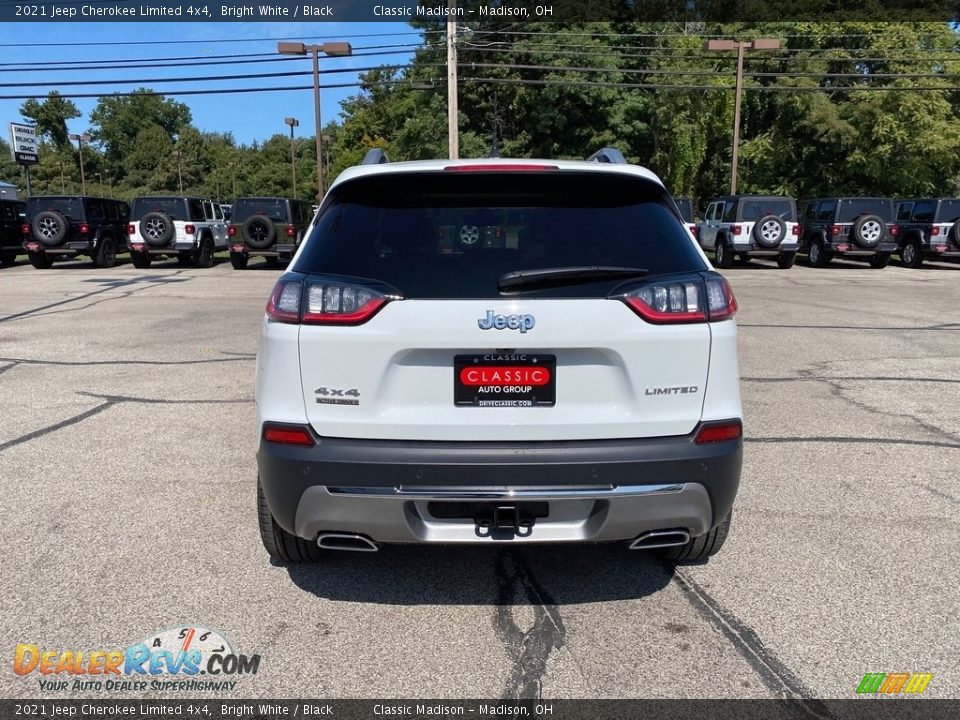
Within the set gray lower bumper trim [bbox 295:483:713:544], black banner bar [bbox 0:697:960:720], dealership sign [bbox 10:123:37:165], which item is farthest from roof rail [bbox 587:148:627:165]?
dealership sign [bbox 10:123:37:165]

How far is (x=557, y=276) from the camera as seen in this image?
2697mm

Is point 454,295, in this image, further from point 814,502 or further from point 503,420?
point 814,502

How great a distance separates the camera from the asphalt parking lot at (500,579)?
2.69 metres

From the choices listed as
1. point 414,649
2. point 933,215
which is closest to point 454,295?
point 414,649

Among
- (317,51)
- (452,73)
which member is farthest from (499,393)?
(317,51)

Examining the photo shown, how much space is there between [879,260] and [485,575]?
22.2 m

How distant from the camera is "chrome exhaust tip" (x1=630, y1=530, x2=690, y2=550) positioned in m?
2.84

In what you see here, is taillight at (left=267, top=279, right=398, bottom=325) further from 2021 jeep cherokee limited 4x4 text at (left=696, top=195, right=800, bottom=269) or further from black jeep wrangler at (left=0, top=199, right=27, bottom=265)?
black jeep wrangler at (left=0, top=199, right=27, bottom=265)

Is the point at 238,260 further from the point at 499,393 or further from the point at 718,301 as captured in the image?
the point at 718,301

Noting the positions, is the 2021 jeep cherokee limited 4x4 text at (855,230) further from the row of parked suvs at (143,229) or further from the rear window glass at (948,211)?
the row of parked suvs at (143,229)

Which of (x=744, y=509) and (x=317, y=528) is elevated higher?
(x=317, y=528)

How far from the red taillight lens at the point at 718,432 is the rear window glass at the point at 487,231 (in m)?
0.59

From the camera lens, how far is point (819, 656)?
2.76m

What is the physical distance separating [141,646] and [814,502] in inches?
136
